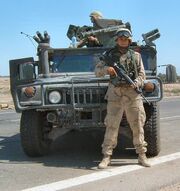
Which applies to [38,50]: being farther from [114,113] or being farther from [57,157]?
[114,113]

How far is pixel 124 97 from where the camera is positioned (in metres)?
6.91

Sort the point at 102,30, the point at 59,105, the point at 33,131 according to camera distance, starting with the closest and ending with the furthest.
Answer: the point at 59,105, the point at 33,131, the point at 102,30

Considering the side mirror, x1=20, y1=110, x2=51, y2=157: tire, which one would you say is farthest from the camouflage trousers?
the side mirror

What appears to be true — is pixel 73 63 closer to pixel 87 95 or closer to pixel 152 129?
pixel 87 95

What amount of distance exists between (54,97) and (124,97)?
43.1 inches

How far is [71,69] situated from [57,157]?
1682 millimetres

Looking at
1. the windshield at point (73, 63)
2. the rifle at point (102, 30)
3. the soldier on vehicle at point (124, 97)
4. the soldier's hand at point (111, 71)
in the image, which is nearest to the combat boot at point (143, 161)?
the soldier on vehicle at point (124, 97)

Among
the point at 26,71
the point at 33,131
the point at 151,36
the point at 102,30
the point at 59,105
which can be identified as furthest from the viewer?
the point at 102,30

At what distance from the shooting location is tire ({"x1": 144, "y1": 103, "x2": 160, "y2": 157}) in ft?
24.5

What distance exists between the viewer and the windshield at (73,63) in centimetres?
889

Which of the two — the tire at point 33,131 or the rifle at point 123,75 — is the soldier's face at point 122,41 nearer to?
the rifle at point 123,75

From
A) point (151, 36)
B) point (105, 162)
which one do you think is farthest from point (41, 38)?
point (105, 162)

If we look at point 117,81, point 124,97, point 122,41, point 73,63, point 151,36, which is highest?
point 151,36

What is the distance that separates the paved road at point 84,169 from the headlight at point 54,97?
885 mm
